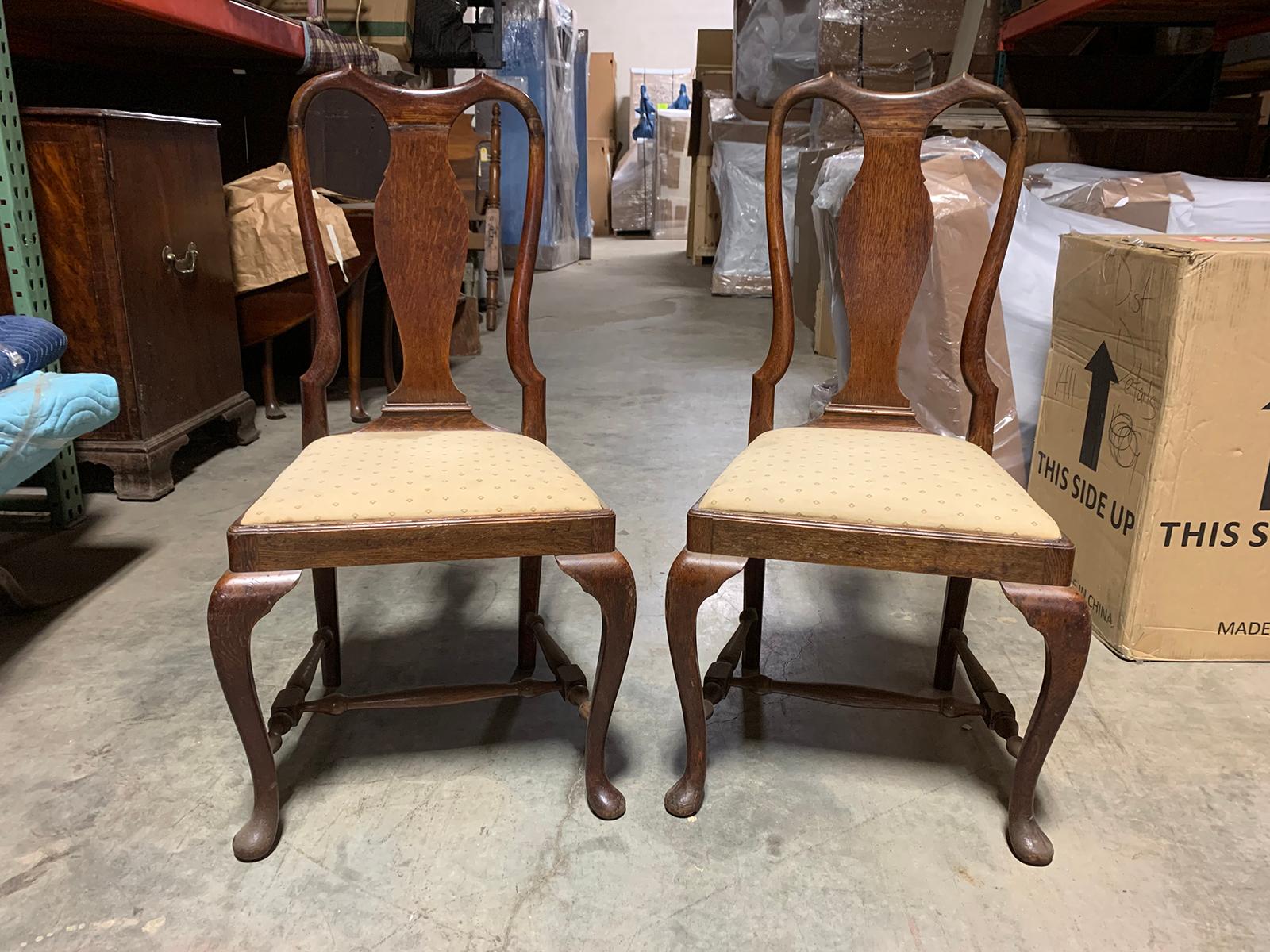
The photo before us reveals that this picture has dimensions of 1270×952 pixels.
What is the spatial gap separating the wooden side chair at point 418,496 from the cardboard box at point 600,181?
24.5ft

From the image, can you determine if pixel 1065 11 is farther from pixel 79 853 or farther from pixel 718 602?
pixel 79 853

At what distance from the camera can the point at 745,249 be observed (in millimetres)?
5461

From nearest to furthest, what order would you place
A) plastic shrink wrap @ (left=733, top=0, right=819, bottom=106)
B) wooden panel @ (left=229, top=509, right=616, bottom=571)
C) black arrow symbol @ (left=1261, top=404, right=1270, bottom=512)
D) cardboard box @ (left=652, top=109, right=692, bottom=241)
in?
1. wooden panel @ (left=229, top=509, right=616, bottom=571)
2. black arrow symbol @ (left=1261, top=404, right=1270, bottom=512)
3. plastic shrink wrap @ (left=733, top=0, right=819, bottom=106)
4. cardboard box @ (left=652, top=109, right=692, bottom=241)

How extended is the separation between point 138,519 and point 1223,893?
7.02ft

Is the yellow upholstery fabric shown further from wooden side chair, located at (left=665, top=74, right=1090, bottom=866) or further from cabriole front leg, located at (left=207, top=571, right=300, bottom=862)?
wooden side chair, located at (left=665, top=74, right=1090, bottom=866)

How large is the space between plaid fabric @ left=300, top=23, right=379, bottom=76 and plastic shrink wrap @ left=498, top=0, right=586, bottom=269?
2.36 metres

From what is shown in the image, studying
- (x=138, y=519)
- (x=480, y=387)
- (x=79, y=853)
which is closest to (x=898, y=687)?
(x=79, y=853)

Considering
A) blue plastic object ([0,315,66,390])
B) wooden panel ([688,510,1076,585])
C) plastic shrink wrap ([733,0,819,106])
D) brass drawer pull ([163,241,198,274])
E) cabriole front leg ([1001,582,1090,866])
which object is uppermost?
plastic shrink wrap ([733,0,819,106])

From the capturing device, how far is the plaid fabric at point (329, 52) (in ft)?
9.70

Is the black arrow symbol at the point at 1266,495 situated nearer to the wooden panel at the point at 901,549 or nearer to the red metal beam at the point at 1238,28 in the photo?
the wooden panel at the point at 901,549

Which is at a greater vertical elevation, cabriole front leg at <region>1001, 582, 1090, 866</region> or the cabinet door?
the cabinet door

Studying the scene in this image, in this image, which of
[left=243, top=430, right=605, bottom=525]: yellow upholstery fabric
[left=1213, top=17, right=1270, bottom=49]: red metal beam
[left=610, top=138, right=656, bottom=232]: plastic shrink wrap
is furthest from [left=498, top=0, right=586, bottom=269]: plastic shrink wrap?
[left=243, top=430, right=605, bottom=525]: yellow upholstery fabric

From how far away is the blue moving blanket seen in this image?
142 cm

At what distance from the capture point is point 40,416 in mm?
1465
